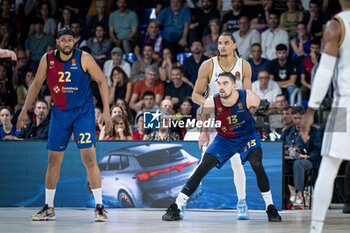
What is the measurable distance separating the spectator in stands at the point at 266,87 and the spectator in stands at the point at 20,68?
213 inches

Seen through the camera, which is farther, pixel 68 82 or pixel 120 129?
pixel 120 129

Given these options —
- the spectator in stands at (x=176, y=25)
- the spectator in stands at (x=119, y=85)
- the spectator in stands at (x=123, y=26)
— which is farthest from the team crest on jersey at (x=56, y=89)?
the spectator in stands at (x=123, y=26)

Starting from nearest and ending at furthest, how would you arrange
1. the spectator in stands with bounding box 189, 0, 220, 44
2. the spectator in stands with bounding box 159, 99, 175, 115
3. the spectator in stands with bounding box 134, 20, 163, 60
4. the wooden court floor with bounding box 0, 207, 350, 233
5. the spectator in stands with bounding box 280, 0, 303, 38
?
the wooden court floor with bounding box 0, 207, 350, 233, the spectator in stands with bounding box 159, 99, 175, 115, the spectator in stands with bounding box 280, 0, 303, 38, the spectator in stands with bounding box 189, 0, 220, 44, the spectator in stands with bounding box 134, 20, 163, 60

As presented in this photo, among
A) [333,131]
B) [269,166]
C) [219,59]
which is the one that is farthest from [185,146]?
[333,131]

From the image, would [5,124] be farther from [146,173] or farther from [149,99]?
[146,173]

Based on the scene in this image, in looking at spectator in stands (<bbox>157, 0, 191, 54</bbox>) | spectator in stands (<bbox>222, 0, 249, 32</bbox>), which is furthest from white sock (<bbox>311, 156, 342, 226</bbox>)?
spectator in stands (<bbox>157, 0, 191, 54</bbox>)

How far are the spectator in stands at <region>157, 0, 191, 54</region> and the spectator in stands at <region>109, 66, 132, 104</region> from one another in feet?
4.76

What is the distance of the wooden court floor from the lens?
237 inches

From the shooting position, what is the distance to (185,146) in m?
8.98

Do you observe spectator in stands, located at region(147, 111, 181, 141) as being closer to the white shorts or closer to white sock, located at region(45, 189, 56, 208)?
white sock, located at region(45, 189, 56, 208)

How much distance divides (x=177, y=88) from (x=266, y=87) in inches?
69.5

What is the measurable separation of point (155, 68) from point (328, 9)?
12.3 feet

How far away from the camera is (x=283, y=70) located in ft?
38.5

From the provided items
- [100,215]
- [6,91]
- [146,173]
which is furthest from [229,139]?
[6,91]
